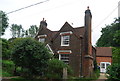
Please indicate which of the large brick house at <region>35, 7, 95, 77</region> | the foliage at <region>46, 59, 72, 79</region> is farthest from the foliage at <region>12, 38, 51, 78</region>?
the large brick house at <region>35, 7, 95, 77</region>

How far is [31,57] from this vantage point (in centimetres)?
1195

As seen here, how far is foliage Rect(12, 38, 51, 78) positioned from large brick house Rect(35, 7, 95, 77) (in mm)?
6534

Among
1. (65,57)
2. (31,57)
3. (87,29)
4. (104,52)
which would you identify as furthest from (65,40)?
(104,52)

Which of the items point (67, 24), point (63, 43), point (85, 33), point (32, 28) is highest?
point (32, 28)

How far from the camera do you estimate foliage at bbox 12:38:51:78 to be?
39.0 feet

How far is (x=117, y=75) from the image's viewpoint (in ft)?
34.4

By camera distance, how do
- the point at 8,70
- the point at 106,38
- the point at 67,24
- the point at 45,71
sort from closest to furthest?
1. the point at 45,71
2. the point at 8,70
3. the point at 67,24
4. the point at 106,38

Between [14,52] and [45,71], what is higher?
[14,52]

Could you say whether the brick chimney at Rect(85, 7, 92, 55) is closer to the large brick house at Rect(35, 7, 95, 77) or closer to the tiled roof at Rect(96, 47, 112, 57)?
the large brick house at Rect(35, 7, 95, 77)

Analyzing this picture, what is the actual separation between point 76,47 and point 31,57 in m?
8.04

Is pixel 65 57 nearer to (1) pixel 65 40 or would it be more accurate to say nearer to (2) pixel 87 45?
(1) pixel 65 40

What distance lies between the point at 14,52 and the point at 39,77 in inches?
133

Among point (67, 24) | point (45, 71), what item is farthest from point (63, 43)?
point (45, 71)

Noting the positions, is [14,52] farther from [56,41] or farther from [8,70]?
[56,41]
